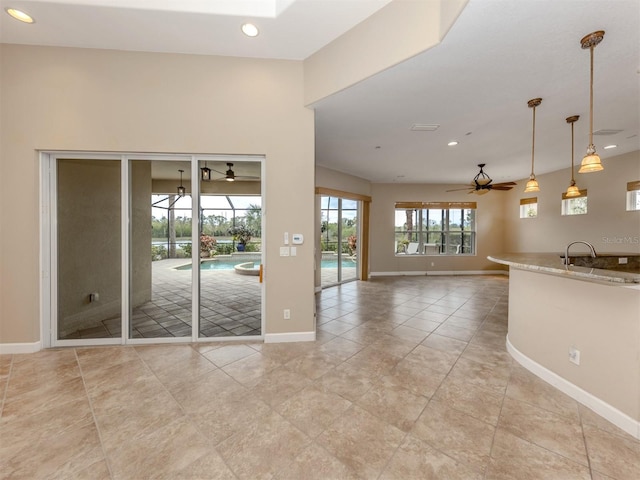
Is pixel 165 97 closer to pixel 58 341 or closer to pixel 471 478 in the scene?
pixel 58 341

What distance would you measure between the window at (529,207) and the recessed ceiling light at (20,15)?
10.1 m

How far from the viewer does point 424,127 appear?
151 inches

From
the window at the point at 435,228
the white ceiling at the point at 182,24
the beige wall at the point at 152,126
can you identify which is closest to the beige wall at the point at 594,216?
the window at the point at 435,228

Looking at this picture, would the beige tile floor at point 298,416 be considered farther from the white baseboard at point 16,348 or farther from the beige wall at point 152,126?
the beige wall at point 152,126

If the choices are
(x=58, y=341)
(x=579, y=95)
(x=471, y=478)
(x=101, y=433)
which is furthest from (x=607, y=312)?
(x=58, y=341)

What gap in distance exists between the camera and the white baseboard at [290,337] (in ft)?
10.4

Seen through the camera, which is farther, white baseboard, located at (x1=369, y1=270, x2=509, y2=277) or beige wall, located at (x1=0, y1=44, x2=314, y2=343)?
white baseboard, located at (x1=369, y1=270, x2=509, y2=277)

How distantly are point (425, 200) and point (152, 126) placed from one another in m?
7.44

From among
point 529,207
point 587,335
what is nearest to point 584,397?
point 587,335

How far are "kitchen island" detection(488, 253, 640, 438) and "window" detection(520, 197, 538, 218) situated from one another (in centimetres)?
601

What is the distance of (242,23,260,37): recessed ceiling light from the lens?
2.63 meters

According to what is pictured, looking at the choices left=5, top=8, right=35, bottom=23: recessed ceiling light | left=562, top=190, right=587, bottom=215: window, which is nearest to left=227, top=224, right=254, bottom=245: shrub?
left=5, top=8, right=35, bottom=23: recessed ceiling light

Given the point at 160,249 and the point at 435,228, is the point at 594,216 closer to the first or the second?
the point at 435,228

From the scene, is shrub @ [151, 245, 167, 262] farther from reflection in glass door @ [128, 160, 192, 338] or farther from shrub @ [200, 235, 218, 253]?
shrub @ [200, 235, 218, 253]
